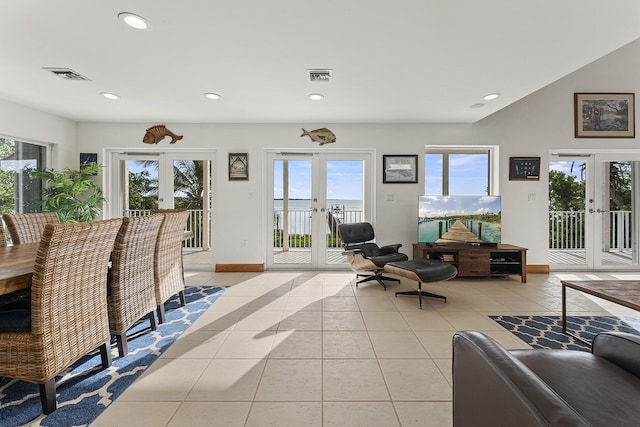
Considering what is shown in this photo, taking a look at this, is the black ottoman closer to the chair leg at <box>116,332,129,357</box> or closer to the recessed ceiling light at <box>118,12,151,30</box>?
the chair leg at <box>116,332,129,357</box>

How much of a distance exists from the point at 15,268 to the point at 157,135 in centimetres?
328

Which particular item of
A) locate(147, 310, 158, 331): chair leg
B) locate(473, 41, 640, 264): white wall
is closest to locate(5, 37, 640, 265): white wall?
locate(473, 41, 640, 264): white wall

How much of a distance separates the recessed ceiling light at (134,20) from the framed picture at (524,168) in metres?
4.90

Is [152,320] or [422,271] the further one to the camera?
[422,271]

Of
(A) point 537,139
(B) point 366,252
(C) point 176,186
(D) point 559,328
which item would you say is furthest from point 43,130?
(A) point 537,139

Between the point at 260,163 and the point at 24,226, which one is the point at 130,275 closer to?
the point at 24,226

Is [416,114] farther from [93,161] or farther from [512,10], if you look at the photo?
[93,161]

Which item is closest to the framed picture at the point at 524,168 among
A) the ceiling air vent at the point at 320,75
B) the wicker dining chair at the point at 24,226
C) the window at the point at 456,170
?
the window at the point at 456,170

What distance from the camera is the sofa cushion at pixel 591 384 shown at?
2.88ft

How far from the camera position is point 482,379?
85cm

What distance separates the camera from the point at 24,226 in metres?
2.58

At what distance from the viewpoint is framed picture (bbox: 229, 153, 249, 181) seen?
14.4ft

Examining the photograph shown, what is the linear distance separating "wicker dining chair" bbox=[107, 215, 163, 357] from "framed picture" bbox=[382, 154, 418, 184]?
327cm

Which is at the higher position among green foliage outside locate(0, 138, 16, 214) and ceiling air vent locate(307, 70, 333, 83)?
ceiling air vent locate(307, 70, 333, 83)
